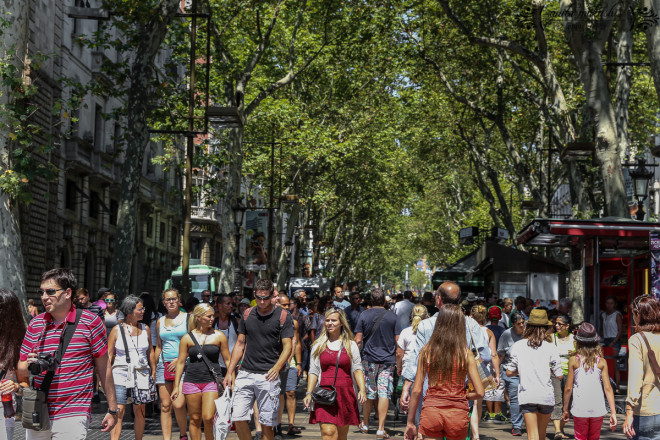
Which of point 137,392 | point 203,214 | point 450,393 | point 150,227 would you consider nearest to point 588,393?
point 450,393

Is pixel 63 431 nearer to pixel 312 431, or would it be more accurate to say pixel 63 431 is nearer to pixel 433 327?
pixel 433 327

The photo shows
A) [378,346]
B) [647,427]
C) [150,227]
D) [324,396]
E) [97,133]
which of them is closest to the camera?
[647,427]

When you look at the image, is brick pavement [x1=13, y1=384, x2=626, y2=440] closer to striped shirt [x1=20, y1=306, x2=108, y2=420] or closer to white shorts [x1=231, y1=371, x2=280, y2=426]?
white shorts [x1=231, y1=371, x2=280, y2=426]

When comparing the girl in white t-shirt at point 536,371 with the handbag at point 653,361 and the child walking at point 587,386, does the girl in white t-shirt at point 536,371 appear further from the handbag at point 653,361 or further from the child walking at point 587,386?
the handbag at point 653,361

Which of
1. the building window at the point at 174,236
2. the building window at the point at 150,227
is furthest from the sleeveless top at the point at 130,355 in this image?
the building window at the point at 174,236

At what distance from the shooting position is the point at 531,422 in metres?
9.33

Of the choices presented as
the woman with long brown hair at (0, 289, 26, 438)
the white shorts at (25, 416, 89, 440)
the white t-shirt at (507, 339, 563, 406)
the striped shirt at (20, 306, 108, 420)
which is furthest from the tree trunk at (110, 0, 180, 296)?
→ the white shorts at (25, 416, 89, 440)

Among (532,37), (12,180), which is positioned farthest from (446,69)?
(12,180)

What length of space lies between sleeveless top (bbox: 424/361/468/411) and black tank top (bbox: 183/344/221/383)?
3168mm

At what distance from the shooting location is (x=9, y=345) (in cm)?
621

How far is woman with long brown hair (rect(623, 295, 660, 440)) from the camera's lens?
22.2 feet

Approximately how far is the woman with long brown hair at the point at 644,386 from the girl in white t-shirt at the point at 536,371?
97.4 inches

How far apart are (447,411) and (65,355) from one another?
101 inches

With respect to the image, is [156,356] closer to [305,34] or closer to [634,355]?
[634,355]
